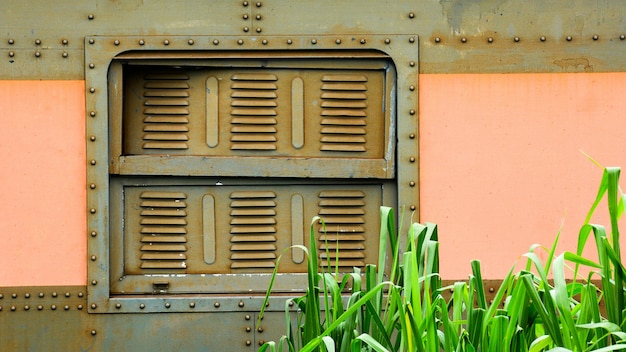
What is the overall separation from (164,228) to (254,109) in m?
0.53

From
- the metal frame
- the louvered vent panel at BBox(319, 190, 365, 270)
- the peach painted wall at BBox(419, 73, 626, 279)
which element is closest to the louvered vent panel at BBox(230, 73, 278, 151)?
the metal frame

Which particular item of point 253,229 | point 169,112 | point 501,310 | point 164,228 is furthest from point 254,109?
point 501,310

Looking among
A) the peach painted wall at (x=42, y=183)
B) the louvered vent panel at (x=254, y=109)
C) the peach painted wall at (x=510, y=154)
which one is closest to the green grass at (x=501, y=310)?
the peach painted wall at (x=510, y=154)

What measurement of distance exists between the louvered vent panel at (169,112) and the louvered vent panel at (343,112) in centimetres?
49

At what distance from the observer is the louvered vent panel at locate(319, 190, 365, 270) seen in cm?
362

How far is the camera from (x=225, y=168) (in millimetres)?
3568

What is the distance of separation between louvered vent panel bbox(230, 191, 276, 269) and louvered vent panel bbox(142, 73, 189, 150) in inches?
11.4

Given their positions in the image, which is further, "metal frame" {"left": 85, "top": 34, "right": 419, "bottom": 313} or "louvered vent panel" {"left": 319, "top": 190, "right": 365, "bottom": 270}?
"louvered vent panel" {"left": 319, "top": 190, "right": 365, "bottom": 270}

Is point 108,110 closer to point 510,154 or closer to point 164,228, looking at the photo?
point 164,228

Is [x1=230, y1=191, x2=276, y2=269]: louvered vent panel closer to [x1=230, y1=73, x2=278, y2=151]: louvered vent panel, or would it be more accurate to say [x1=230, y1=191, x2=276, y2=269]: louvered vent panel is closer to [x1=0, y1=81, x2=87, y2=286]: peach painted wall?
[x1=230, y1=73, x2=278, y2=151]: louvered vent panel

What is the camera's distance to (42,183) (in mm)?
3527

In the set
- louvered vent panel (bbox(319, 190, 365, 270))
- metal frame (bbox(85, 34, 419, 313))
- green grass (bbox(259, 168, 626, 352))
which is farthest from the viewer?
louvered vent panel (bbox(319, 190, 365, 270))

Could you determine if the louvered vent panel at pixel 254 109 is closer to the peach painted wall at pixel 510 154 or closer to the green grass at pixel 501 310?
the peach painted wall at pixel 510 154

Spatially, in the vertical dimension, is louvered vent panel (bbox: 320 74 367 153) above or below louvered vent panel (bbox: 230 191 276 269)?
above
